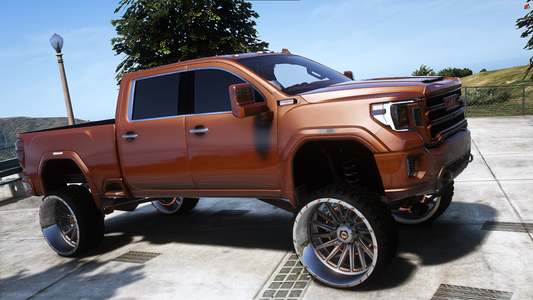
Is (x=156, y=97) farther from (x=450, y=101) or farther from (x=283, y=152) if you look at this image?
(x=450, y=101)

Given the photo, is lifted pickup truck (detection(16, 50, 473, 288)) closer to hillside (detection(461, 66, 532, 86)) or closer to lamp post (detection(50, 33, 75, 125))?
lamp post (detection(50, 33, 75, 125))

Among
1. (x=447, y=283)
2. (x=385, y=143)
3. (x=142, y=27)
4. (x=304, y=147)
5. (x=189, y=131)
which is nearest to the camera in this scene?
(x=385, y=143)

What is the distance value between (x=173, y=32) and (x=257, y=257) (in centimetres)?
2031

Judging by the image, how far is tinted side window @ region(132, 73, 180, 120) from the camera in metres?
4.75

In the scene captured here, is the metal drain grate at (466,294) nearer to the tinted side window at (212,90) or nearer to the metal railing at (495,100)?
the tinted side window at (212,90)

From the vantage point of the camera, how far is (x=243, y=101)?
3.74 metres

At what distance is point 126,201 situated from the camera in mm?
5703

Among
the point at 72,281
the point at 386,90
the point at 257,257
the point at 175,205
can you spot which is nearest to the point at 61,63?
the point at 175,205

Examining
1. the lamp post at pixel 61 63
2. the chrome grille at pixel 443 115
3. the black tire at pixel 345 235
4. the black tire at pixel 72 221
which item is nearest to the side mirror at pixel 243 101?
the black tire at pixel 345 235

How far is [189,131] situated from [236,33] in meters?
20.9

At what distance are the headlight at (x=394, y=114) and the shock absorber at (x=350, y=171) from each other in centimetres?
69

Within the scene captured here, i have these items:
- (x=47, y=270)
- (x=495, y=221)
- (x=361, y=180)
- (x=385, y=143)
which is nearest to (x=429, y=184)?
(x=385, y=143)

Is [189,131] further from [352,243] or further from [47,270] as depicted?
[47,270]

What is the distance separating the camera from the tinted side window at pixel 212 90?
434cm
